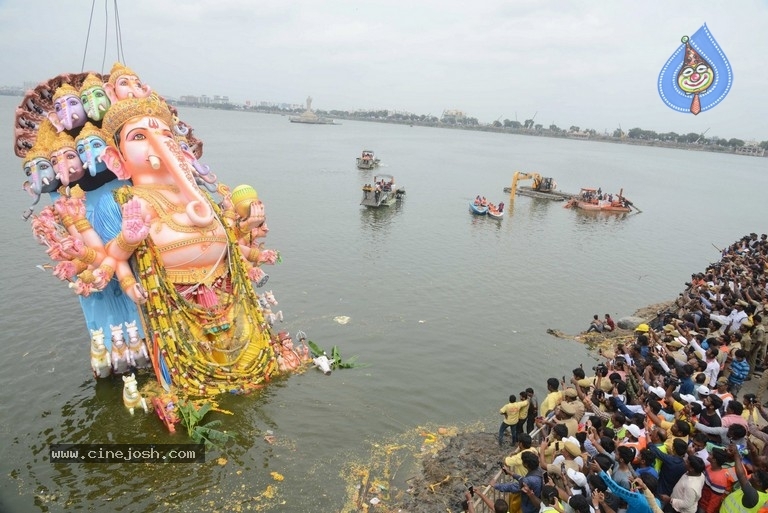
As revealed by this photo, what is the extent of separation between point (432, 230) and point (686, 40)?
1917 cm

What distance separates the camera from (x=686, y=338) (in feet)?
38.5

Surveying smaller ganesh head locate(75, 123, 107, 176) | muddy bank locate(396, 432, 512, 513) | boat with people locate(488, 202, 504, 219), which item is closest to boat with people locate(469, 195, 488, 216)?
boat with people locate(488, 202, 504, 219)

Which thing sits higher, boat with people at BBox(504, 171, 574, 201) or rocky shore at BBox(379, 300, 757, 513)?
boat with people at BBox(504, 171, 574, 201)

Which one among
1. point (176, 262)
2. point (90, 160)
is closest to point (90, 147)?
point (90, 160)

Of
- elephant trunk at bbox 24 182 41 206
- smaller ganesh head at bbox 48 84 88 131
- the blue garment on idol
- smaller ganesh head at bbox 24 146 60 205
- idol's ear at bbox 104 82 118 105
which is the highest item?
idol's ear at bbox 104 82 118 105

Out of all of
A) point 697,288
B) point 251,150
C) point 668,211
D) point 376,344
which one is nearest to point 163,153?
point 376,344

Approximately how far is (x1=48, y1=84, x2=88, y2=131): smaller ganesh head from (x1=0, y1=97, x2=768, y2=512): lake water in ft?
20.1

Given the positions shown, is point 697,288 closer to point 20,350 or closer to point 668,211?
point 20,350

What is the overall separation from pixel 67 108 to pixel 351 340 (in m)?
9.58

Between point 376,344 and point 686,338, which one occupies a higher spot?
point 686,338

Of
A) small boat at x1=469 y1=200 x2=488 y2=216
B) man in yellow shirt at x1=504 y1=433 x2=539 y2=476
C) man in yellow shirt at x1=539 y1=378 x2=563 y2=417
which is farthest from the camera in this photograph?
small boat at x1=469 y1=200 x2=488 y2=216

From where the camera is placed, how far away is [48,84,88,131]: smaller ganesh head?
1127cm

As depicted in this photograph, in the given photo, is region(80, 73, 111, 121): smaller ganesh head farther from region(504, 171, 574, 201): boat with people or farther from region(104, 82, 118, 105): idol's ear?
region(504, 171, 574, 201): boat with people

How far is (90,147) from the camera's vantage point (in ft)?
36.8
